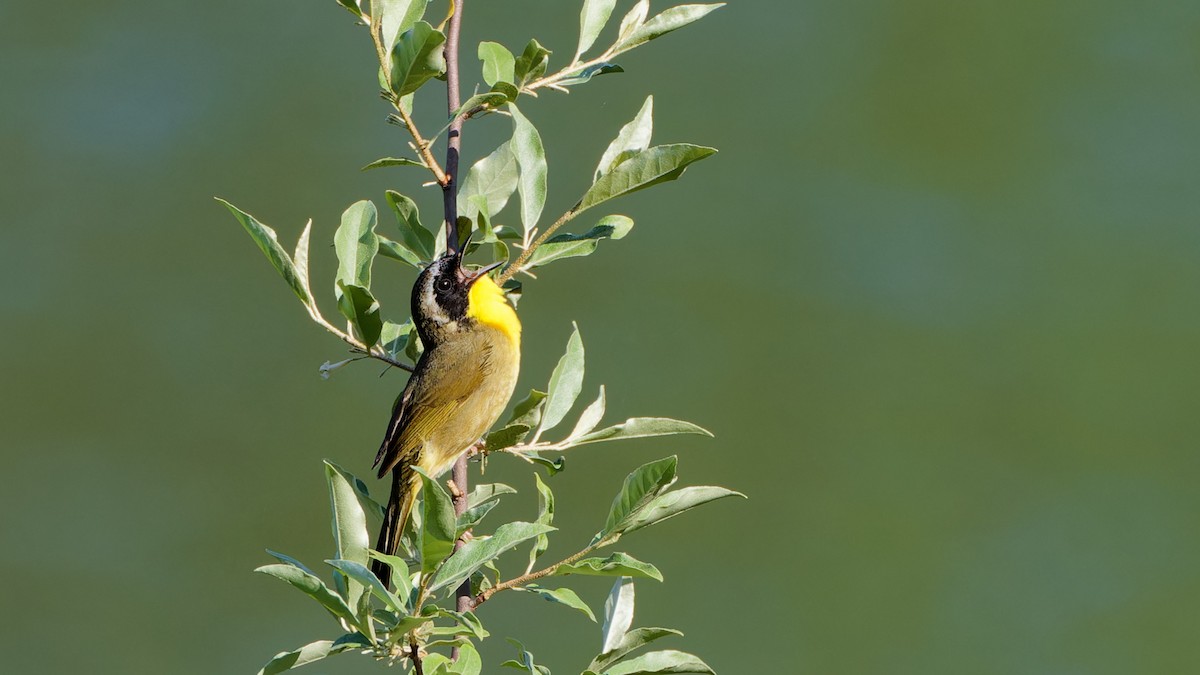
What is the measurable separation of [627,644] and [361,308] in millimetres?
507

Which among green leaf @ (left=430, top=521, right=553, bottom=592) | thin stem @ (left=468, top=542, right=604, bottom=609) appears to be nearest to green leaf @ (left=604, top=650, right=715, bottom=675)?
thin stem @ (left=468, top=542, right=604, bottom=609)

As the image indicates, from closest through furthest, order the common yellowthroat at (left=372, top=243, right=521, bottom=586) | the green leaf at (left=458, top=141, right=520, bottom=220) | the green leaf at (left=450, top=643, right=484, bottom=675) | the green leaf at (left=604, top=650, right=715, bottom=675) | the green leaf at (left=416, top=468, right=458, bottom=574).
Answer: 1. the green leaf at (left=416, top=468, right=458, bottom=574)
2. the green leaf at (left=450, top=643, right=484, bottom=675)
3. the green leaf at (left=604, top=650, right=715, bottom=675)
4. the green leaf at (left=458, top=141, right=520, bottom=220)
5. the common yellowthroat at (left=372, top=243, right=521, bottom=586)

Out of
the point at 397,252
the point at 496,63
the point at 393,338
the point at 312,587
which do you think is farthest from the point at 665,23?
the point at 312,587

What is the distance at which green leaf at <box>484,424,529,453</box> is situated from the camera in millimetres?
1652

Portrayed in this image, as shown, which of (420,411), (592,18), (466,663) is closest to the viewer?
(466,663)

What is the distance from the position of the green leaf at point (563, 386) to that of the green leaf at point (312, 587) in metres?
0.47

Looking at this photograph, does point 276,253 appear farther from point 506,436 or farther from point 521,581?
point 521,581

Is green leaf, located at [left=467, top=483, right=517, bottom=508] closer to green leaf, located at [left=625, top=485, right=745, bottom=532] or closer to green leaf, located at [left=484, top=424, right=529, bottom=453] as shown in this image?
green leaf, located at [left=484, top=424, right=529, bottom=453]

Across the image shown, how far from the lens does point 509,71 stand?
1617 mm

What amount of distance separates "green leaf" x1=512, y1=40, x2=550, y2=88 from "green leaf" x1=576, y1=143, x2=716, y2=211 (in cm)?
18

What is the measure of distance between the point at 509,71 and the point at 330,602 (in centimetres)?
67

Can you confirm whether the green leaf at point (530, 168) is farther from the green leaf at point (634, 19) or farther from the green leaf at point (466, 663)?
the green leaf at point (466, 663)

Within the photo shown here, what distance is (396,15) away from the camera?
1.53m

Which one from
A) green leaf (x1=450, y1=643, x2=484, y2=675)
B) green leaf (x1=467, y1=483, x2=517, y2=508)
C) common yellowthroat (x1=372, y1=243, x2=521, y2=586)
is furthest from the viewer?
common yellowthroat (x1=372, y1=243, x2=521, y2=586)
